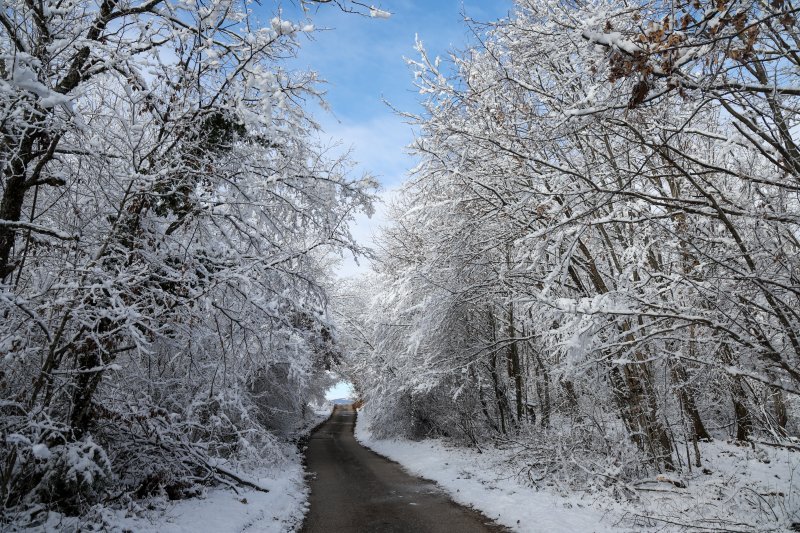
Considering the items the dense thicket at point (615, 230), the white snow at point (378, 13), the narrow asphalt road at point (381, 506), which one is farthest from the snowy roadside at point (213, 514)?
the white snow at point (378, 13)

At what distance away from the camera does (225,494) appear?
8586 millimetres

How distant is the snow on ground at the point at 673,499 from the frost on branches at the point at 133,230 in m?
4.79

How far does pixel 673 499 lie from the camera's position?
24.1ft

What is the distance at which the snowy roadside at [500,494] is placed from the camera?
23.0ft

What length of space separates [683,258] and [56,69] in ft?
29.9

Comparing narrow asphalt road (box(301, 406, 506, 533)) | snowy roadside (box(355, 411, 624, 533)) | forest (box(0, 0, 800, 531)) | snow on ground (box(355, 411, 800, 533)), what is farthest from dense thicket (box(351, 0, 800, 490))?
narrow asphalt road (box(301, 406, 506, 533))

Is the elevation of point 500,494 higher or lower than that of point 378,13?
lower

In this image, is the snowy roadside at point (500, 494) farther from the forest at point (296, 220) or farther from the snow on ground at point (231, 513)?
the snow on ground at point (231, 513)

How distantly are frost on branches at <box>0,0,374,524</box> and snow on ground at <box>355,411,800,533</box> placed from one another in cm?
479

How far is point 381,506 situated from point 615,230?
7.52m

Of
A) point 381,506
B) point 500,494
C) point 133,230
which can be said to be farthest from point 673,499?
point 133,230

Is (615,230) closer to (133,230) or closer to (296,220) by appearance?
(296,220)

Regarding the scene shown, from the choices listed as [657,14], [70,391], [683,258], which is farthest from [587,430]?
[70,391]

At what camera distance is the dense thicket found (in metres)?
4.13
